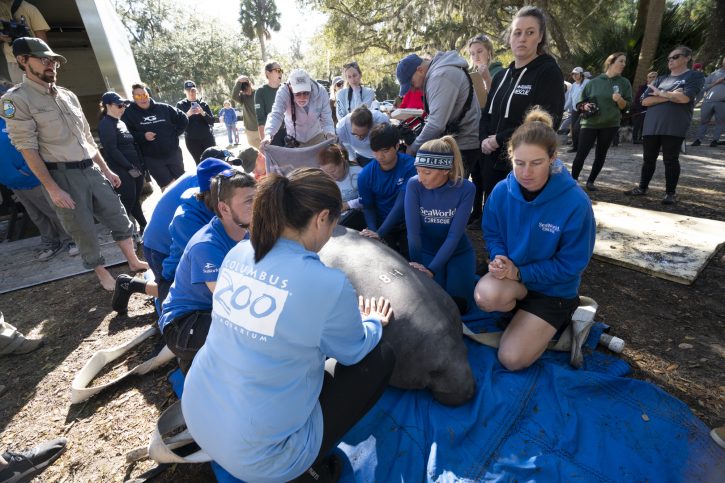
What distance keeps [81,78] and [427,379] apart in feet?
38.7

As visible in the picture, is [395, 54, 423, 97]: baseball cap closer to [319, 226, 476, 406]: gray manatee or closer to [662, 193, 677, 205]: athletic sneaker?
[319, 226, 476, 406]: gray manatee

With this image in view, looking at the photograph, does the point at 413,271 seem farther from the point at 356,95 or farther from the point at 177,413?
the point at 356,95

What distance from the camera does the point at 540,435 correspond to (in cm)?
204

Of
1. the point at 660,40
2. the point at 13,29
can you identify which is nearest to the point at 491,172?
the point at 13,29

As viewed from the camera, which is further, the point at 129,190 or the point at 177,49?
the point at 177,49

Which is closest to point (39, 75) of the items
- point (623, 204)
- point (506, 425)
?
point (506, 425)

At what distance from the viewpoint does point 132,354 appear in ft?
10.2

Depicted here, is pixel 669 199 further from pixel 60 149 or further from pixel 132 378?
pixel 60 149

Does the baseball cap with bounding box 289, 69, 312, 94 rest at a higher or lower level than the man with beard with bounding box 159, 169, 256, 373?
higher

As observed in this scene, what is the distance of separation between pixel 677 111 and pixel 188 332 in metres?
5.96

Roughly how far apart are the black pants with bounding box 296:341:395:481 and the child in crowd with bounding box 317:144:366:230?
2.29 metres

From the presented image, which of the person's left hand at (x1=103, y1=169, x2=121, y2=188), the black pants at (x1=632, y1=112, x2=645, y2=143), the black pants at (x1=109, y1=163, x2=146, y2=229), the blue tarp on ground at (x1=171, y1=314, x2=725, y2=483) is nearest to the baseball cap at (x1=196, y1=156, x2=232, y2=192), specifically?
the blue tarp on ground at (x1=171, y1=314, x2=725, y2=483)

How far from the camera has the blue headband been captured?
289 centimetres

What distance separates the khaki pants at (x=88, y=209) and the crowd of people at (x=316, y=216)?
0.07 ft
